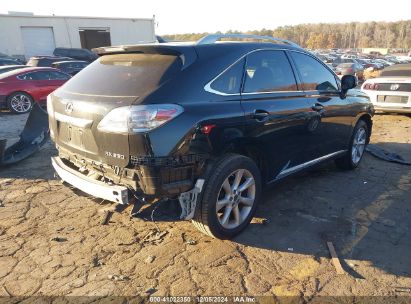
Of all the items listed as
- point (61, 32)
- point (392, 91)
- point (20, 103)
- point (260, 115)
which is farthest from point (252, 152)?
point (61, 32)

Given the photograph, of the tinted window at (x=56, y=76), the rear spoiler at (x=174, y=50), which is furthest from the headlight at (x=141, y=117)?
the tinted window at (x=56, y=76)

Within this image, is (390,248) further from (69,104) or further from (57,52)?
(57,52)

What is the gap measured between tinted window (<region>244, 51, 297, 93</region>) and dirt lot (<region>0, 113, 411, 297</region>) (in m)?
1.36

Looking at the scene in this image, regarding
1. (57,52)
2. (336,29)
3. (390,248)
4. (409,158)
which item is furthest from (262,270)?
(336,29)

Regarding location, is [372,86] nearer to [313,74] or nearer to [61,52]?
[313,74]

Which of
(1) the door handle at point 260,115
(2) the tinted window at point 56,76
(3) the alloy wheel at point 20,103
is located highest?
(1) the door handle at point 260,115

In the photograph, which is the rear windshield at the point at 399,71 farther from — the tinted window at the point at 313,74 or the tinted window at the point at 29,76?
the tinted window at the point at 29,76

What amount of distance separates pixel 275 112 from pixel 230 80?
2.08ft

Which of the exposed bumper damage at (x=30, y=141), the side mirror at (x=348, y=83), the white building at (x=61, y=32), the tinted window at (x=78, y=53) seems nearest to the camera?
the side mirror at (x=348, y=83)

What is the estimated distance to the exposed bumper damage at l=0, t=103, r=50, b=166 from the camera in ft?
17.8

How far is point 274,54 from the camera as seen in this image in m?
3.68

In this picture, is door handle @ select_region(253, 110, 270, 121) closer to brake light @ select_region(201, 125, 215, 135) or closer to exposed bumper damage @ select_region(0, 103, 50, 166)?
brake light @ select_region(201, 125, 215, 135)

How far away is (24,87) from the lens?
10500mm

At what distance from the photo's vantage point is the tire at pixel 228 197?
293 centimetres
